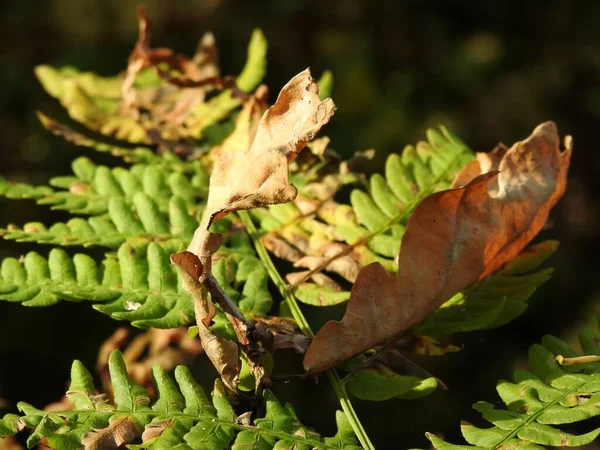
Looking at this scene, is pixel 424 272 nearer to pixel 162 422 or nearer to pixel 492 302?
pixel 492 302

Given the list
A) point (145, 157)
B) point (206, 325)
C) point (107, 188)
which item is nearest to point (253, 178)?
point (206, 325)

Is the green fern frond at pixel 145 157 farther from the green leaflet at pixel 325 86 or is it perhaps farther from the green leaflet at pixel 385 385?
the green leaflet at pixel 385 385

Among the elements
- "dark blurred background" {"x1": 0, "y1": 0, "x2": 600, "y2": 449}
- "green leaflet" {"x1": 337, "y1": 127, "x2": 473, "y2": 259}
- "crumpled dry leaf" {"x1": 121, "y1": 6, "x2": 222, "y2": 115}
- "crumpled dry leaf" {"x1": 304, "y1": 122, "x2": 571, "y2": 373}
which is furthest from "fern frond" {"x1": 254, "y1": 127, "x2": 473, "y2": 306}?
"dark blurred background" {"x1": 0, "y1": 0, "x2": 600, "y2": 449}

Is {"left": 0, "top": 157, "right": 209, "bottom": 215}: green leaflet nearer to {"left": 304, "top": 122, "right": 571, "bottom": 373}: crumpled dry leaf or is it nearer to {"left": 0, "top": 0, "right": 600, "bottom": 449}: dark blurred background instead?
{"left": 304, "top": 122, "right": 571, "bottom": 373}: crumpled dry leaf

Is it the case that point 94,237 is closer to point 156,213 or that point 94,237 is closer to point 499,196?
point 156,213

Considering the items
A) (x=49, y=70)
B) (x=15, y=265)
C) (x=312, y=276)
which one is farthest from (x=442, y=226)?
(x=49, y=70)

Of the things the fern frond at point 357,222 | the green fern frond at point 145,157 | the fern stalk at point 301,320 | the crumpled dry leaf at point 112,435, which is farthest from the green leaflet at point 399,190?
the crumpled dry leaf at point 112,435
